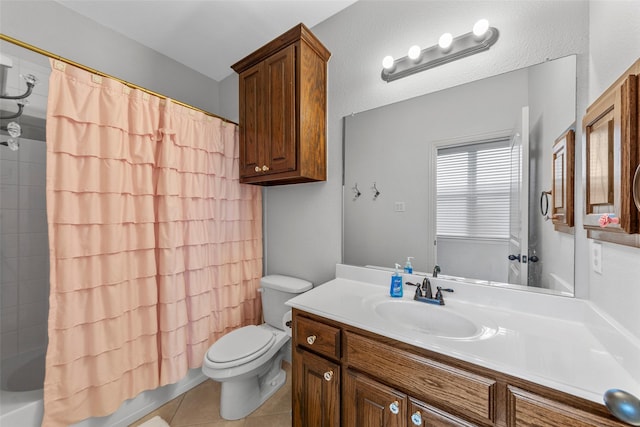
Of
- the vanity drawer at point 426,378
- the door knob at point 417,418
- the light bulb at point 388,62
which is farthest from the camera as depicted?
the light bulb at point 388,62

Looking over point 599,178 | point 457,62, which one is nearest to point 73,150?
point 457,62

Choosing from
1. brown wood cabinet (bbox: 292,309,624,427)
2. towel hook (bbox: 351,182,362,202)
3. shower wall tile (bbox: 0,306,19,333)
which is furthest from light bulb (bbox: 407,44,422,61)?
shower wall tile (bbox: 0,306,19,333)

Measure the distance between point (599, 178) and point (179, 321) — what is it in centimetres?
217

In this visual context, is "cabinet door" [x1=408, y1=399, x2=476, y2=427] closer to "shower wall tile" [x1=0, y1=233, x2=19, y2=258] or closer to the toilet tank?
the toilet tank

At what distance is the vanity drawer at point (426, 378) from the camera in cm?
74

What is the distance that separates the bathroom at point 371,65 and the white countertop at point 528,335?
0.09 meters

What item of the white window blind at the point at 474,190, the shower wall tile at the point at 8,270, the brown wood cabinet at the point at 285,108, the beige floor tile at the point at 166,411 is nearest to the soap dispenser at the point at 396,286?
the white window blind at the point at 474,190

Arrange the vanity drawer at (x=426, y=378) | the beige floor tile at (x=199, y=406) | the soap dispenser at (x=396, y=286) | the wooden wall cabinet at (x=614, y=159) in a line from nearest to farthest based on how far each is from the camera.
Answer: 1. the wooden wall cabinet at (x=614, y=159)
2. the vanity drawer at (x=426, y=378)
3. the soap dispenser at (x=396, y=286)
4. the beige floor tile at (x=199, y=406)

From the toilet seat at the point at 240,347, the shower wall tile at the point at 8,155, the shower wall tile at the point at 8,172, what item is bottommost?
the toilet seat at the point at 240,347

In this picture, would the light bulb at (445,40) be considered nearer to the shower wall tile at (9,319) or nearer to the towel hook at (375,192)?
the towel hook at (375,192)

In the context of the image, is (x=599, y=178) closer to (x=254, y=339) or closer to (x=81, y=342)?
(x=254, y=339)

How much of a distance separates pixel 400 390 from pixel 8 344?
7.70ft

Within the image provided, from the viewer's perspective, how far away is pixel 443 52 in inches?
49.2

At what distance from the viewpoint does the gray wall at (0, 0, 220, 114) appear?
144 centimetres
